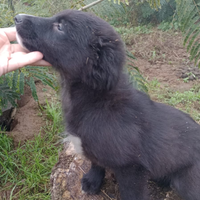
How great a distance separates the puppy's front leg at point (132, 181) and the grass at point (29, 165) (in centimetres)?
125

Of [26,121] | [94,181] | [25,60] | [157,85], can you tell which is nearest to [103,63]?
[25,60]

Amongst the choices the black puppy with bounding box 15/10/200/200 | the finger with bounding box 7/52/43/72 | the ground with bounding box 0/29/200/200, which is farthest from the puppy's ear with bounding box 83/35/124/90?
the ground with bounding box 0/29/200/200

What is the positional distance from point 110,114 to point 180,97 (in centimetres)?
288

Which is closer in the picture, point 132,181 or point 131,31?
point 132,181

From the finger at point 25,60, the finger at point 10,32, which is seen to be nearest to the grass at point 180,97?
the finger at point 10,32

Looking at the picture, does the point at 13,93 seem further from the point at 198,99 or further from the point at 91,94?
the point at 198,99

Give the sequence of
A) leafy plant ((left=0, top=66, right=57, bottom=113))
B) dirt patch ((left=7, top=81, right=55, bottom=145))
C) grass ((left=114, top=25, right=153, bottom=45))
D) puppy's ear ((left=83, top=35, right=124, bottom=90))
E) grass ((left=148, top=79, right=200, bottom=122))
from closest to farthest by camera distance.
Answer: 1. puppy's ear ((left=83, top=35, right=124, bottom=90))
2. leafy plant ((left=0, top=66, right=57, bottom=113))
3. dirt patch ((left=7, top=81, right=55, bottom=145))
4. grass ((left=148, top=79, right=200, bottom=122))
5. grass ((left=114, top=25, right=153, bottom=45))

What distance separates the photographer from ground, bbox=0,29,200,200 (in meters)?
2.80

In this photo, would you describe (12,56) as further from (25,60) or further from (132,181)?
(132,181)

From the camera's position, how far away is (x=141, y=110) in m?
2.05

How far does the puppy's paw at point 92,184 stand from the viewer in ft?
7.80

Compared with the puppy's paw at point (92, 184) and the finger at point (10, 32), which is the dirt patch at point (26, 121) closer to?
the puppy's paw at point (92, 184)

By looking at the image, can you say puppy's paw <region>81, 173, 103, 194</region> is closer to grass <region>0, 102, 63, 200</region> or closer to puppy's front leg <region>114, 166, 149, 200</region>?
puppy's front leg <region>114, 166, 149, 200</region>

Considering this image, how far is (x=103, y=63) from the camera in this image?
5.89 feet
